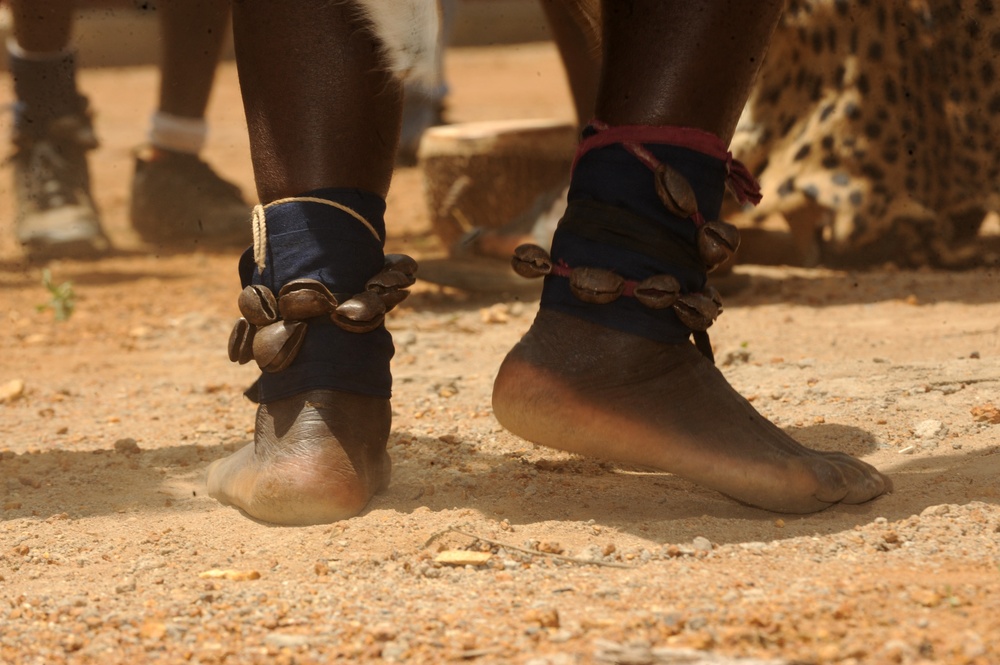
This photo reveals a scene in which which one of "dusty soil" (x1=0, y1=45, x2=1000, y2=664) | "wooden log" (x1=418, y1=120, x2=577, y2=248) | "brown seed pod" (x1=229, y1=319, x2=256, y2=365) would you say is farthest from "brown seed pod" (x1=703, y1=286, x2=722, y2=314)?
"wooden log" (x1=418, y1=120, x2=577, y2=248)

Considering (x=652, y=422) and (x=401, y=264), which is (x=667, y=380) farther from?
(x=401, y=264)

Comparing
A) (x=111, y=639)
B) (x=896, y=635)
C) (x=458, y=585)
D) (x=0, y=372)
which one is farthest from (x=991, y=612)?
(x=0, y=372)

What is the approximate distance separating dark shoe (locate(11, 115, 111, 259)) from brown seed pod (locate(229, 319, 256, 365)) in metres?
3.15

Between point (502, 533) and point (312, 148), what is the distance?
1.90ft

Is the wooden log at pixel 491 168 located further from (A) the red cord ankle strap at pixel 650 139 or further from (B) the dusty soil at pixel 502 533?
(A) the red cord ankle strap at pixel 650 139

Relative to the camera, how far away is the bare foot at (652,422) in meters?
1.56

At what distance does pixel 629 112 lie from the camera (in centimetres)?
158

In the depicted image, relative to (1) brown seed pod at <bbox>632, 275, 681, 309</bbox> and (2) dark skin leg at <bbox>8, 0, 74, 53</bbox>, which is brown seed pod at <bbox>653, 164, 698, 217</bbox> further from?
(2) dark skin leg at <bbox>8, 0, 74, 53</bbox>

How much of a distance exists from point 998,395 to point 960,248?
1641 millimetres

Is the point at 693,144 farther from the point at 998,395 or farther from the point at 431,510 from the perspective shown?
the point at 998,395

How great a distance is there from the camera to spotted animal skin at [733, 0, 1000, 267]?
137 inches

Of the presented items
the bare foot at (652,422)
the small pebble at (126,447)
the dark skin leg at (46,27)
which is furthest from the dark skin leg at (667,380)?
the dark skin leg at (46,27)

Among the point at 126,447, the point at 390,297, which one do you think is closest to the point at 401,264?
the point at 390,297

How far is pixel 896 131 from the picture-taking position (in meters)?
3.52
